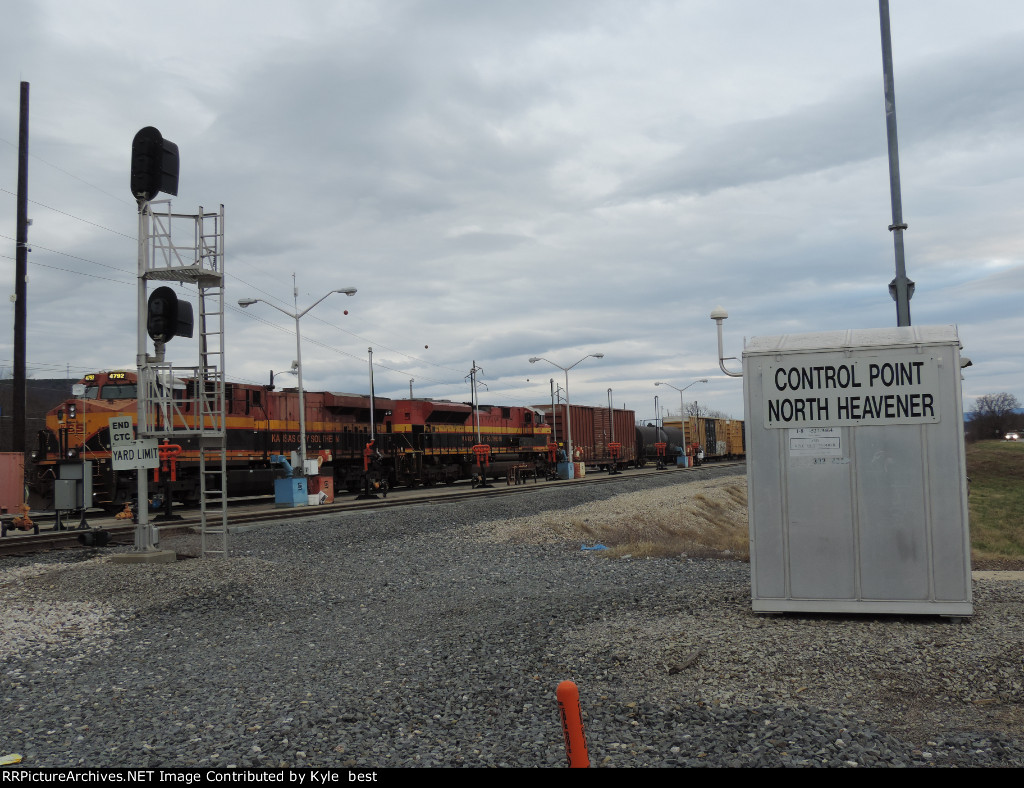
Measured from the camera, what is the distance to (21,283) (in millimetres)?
24484

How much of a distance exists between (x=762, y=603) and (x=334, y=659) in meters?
3.77

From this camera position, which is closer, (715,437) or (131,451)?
(131,451)

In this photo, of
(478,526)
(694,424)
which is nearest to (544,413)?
(694,424)

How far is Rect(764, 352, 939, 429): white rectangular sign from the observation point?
22.7ft

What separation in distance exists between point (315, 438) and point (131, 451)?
19116mm

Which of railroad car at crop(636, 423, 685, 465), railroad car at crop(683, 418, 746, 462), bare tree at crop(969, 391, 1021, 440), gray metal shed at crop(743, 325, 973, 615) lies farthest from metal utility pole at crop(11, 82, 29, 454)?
bare tree at crop(969, 391, 1021, 440)

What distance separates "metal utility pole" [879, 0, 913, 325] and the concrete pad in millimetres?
10902

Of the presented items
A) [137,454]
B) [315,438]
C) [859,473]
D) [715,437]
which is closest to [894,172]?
[859,473]

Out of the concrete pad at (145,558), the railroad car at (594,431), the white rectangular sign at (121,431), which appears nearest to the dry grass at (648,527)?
the concrete pad at (145,558)

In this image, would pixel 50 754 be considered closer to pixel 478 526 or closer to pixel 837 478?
pixel 837 478

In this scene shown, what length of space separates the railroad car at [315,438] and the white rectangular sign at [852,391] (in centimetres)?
974

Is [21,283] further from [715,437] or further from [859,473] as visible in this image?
[715,437]

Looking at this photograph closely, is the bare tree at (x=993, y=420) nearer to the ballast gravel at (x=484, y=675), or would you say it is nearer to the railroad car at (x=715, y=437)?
the railroad car at (x=715, y=437)

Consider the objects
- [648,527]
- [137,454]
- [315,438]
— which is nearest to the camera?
[137,454]
